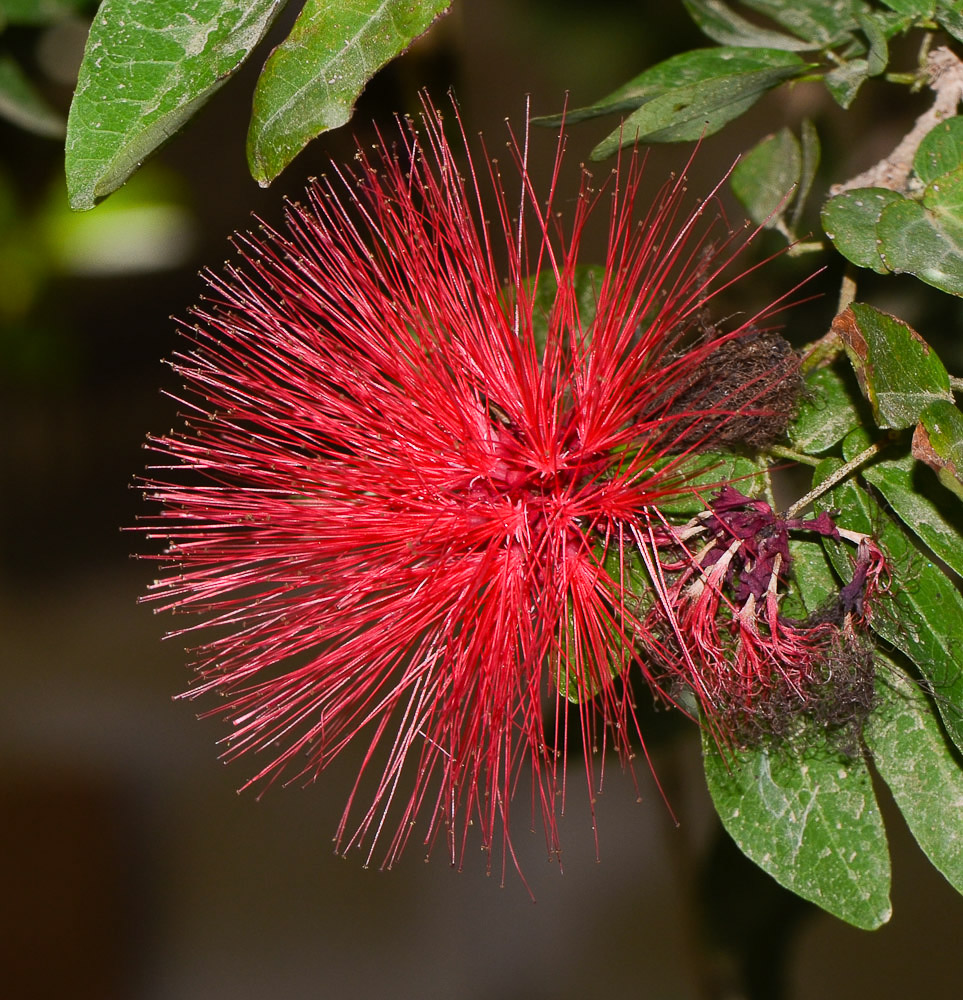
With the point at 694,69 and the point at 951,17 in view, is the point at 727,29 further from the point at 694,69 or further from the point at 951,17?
the point at 951,17

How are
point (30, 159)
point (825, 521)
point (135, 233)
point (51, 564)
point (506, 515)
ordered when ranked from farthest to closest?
point (51, 564) → point (30, 159) → point (135, 233) → point (506, 515) → point (825, 521)

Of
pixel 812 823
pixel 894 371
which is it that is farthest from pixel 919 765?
pixel 894 371

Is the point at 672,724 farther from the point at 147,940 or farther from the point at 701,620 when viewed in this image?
the point at 147,940

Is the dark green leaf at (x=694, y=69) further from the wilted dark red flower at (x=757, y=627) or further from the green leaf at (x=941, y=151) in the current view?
the wilted dark red flower at (x=757, y=627)

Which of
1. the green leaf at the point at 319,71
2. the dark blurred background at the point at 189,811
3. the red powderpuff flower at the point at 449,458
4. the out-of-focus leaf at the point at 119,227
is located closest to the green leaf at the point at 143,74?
the green leaf at the point at 319,71

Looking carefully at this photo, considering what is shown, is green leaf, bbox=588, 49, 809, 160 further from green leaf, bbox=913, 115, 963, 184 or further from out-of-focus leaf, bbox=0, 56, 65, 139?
out-of-focus leaf, bbox=0, 56, 65, 139

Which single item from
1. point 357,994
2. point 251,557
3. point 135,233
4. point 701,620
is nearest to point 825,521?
point 701,620
